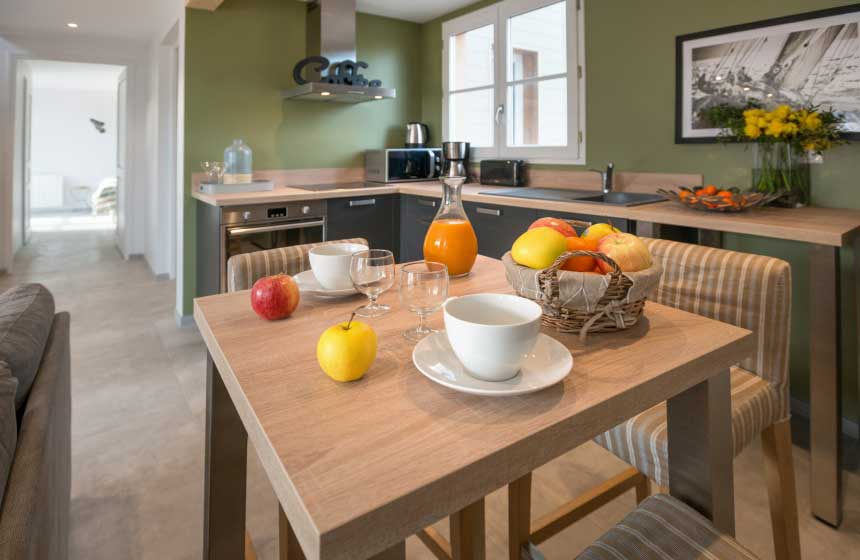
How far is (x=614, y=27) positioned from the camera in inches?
115

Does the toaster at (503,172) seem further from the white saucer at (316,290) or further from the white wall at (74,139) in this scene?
the white wall at (74,139)

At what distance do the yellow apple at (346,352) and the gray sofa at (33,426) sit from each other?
1.51ft

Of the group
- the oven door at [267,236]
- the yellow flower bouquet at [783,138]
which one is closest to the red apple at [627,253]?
the yellow flower bouquet at [783,138]

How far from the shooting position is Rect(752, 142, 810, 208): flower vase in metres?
2.15

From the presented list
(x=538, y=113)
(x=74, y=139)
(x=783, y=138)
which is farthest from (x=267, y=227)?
(x=74, y=139)

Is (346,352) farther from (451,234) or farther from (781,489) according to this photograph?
(781,489)

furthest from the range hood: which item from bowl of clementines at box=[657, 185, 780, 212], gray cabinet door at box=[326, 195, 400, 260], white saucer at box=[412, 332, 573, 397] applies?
white saucer at box=[412, 332, 573, 397]

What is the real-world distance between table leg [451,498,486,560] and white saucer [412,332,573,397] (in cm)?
44

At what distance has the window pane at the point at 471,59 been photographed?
3811 mm

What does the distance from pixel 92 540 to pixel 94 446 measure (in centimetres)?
60

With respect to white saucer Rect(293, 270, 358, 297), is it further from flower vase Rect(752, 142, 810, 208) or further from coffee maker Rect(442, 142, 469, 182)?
coffee maker Rect(442, 142, 469, 182)

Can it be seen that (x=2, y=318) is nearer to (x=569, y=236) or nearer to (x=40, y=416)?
(x=40, y=416)

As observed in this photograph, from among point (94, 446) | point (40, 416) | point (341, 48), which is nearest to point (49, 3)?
point (341, 48)

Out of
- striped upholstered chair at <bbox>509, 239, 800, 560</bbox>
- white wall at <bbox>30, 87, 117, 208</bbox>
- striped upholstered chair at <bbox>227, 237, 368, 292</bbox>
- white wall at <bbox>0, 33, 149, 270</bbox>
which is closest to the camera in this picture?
striped upholstered chair at <bbox>509, 239, 800, 560</bbox>
